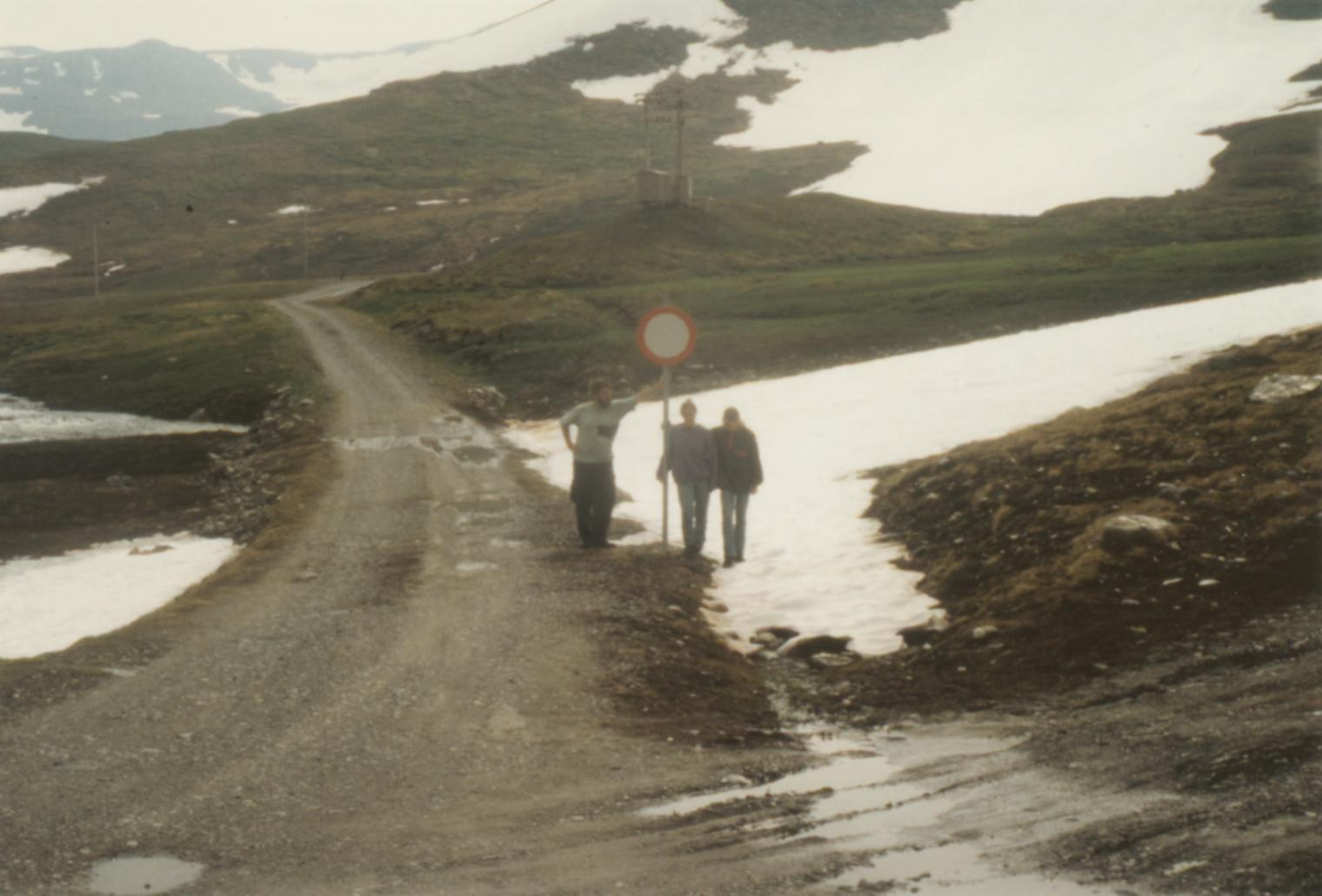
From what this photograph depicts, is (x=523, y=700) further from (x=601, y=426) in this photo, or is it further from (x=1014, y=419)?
(x=1014, y=419)

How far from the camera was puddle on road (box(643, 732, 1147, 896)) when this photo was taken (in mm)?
7445

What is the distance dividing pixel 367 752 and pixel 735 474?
891 cm

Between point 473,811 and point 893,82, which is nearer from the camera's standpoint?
point 473,811

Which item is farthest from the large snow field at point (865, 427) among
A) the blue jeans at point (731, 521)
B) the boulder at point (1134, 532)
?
the boulder at point (1134, 532)

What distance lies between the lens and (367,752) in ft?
34.2

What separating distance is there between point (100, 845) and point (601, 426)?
36.9 ft

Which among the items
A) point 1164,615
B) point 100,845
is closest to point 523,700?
point 100,845

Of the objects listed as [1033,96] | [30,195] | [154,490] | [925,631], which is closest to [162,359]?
[154,490]

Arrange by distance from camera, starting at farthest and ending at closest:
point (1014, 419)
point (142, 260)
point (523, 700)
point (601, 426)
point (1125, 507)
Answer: point (142, 260), point (1014, 419), point (601, 426), point (1125, 507), point (523, 700)

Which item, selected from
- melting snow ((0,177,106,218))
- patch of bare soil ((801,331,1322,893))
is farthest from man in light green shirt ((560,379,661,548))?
melting snow ((0,177,106,218))

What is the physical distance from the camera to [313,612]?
15.8 metres

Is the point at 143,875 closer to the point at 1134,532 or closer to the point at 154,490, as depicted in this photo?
the point at 1134,532

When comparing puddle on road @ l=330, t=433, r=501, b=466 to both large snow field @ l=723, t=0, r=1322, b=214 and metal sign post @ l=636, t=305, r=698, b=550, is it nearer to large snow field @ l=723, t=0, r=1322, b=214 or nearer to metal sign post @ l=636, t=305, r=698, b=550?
metal sign post @ l=636, t=305, r=698, b=550

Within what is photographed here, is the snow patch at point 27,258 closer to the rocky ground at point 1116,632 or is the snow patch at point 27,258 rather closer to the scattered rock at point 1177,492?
the rocky ground at point 1116,632
